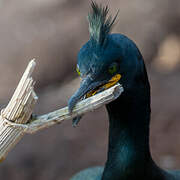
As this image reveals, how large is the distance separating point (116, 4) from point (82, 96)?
4632 millimetres

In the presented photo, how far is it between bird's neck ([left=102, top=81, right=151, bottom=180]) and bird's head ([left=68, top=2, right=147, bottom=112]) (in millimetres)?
143

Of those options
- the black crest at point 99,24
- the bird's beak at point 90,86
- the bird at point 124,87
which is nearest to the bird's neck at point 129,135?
the bird at point 124,87

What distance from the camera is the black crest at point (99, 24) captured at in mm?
2029

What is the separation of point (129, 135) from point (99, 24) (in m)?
0.73

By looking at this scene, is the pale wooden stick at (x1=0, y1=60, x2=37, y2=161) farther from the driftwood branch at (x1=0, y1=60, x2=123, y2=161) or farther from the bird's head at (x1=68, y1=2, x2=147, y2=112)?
the bird's head at (x1=68, y1=2, x2=147, y2=112)


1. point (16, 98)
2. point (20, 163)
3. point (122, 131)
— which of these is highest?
point (16, 98)

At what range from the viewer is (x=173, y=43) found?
20.7 feet

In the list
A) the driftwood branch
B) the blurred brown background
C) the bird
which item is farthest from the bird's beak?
the blurred brown background

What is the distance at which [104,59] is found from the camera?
199 cm

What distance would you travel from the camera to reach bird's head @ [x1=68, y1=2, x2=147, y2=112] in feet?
6.52

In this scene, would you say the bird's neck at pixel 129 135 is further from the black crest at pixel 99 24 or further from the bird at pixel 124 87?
the black crest at pixel 99 24

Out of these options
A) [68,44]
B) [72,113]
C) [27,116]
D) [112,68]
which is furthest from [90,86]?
[68,44]

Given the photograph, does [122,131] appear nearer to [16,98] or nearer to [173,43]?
[16,98]

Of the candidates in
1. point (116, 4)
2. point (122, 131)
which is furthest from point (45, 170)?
point (116, 4)
